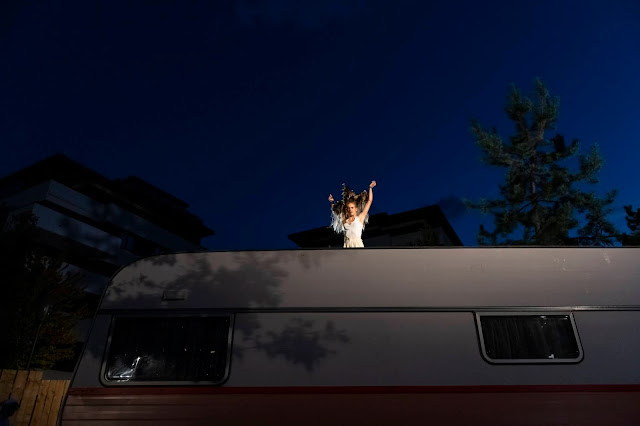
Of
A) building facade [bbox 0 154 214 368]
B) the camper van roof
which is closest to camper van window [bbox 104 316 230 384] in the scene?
the camper van roof

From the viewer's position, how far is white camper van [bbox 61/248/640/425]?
4.28 metres

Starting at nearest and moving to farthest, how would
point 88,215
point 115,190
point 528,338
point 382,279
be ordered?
point 528,338, point 382,279, point 88,215, point 115,190

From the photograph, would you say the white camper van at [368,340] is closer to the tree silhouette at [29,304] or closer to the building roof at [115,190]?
the tree silhouette at [29,304]

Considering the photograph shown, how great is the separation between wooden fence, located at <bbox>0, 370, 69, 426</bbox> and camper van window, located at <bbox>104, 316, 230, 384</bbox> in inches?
179

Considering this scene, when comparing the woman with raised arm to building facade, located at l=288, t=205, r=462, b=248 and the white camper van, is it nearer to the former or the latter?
the white camper van

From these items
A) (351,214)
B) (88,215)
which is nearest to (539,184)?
(351,214)

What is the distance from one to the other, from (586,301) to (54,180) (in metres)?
33.3

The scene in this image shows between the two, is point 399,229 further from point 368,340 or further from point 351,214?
point 368,340

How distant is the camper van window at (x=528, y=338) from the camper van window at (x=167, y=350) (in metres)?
2.72

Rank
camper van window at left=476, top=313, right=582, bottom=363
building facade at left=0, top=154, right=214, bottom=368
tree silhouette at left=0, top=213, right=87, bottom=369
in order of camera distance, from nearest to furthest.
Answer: camper van window at left=476, top=313, right=582, bottom=363 < tree silhouette at left=0, top=213, right=87, bottom=369 < building facade at left=0, top=154, right=214, bottom=368

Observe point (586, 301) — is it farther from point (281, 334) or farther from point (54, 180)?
point (54, 180)

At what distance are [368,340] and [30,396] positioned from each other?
23.6 ft

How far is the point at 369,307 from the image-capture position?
4719mm

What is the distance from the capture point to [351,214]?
718cm
